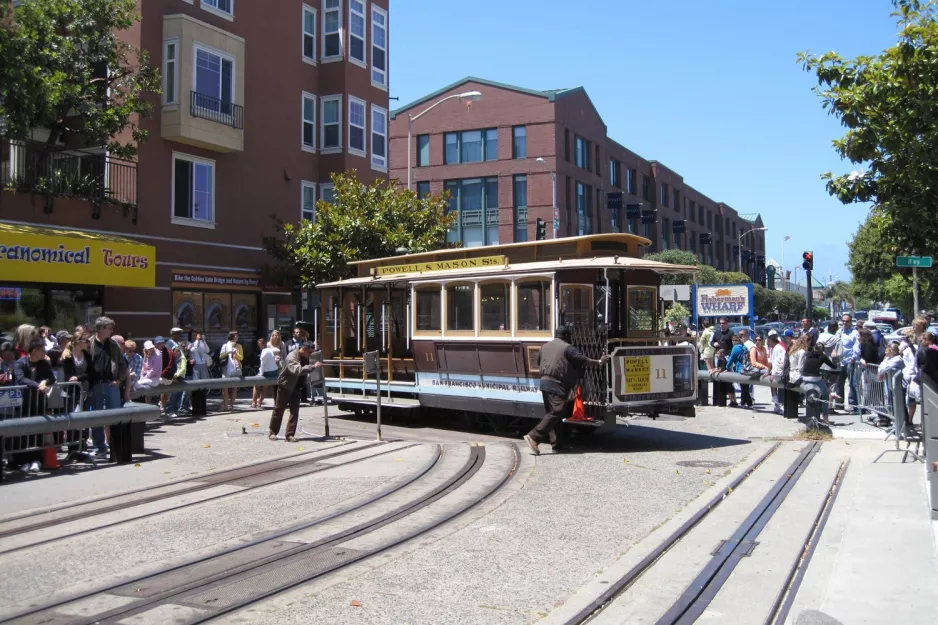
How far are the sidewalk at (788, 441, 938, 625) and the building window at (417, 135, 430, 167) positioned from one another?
4402cm

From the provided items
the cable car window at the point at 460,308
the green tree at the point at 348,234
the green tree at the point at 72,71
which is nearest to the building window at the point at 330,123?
the green tree at the point at 348,234

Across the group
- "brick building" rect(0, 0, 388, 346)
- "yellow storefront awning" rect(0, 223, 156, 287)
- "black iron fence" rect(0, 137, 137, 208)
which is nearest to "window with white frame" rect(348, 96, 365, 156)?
"brick building" rect(0, 0, 388, 346)

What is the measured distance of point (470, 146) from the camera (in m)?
50.8

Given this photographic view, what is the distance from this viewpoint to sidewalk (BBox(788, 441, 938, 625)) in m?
5.48

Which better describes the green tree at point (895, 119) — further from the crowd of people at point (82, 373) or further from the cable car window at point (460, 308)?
the crowd of people at point (82, 373)

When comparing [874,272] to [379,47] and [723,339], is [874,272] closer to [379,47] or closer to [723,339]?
[379,47]

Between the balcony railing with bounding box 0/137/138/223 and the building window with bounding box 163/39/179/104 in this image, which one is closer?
the balcony railing with bounding box 0/137/138/223

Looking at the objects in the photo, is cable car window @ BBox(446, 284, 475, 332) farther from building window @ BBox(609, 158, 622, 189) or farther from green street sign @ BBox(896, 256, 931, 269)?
building window @ BBox(609, 158, 622, 189)

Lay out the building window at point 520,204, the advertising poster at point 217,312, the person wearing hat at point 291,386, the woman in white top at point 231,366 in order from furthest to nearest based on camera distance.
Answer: the building window at point 520,204
the advertising poster at point 217,312
the woman in white top at point 231,366
the person wearing hat at point 291,386

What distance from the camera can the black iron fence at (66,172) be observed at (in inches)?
771

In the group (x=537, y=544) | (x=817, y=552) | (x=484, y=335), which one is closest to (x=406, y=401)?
(x=484, y=335)

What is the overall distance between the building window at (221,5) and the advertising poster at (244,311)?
828cm

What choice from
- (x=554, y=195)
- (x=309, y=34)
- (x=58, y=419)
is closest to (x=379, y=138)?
(x=309, y=34)

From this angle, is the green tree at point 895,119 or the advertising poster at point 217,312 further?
the advertising poster at point 217,312
